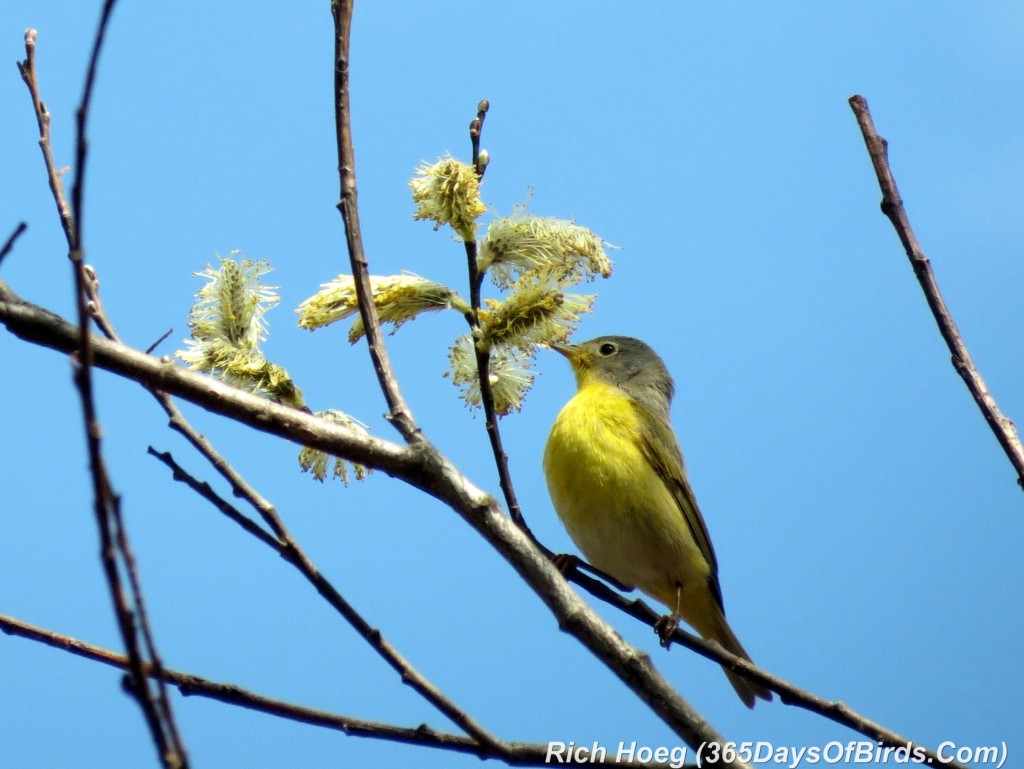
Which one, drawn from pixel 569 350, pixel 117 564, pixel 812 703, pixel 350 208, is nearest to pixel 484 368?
pixel 350 208

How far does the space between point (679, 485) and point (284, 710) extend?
115 inches

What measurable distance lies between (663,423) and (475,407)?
187 centimetres

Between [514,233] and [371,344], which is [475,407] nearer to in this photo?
[514,233]

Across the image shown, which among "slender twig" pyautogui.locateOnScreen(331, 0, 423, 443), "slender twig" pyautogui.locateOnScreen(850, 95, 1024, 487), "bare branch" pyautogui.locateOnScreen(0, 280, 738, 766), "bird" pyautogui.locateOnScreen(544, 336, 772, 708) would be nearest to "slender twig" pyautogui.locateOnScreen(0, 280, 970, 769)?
"bare branch" pyautogui.locateOnScreen(0, 280, 738, 766)

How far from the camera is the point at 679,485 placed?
4668mm

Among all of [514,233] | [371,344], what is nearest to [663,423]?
[514,233]

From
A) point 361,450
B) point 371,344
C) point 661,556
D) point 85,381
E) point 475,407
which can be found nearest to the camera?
point 85,381

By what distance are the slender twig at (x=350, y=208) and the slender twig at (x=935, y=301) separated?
1.00 m

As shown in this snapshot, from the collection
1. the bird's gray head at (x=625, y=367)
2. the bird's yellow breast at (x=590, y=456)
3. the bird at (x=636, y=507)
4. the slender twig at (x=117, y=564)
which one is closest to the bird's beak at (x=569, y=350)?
the bird's gray head at (x=625, y=367)

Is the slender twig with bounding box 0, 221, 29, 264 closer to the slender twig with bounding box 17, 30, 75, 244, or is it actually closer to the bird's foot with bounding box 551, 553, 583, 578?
the slender twig with bounding box 17, 30, 75, 244

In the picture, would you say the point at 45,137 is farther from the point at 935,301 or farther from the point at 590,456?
the point at 590,456

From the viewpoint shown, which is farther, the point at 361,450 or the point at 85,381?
Result: the point at 361,450

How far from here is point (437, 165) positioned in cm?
285

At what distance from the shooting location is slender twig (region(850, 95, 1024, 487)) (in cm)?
194
